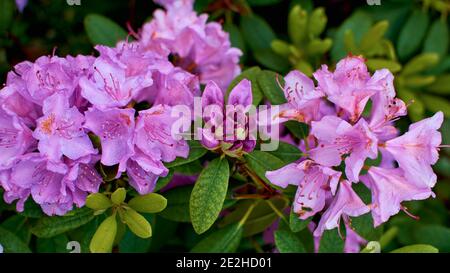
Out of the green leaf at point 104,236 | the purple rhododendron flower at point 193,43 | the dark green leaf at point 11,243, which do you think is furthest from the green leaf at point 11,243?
the purple rhododendron flower at point 193,43

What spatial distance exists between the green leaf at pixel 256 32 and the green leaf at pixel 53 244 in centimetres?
88

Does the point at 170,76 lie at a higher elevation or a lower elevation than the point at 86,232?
higher

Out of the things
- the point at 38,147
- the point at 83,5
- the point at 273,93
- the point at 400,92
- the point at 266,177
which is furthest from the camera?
the point at 83,5

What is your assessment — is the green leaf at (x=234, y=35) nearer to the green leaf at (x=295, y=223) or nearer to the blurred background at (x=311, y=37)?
the blurred background at (x=311, y=37)

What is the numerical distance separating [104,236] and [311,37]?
0.93 meters

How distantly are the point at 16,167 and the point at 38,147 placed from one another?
0.22 feet

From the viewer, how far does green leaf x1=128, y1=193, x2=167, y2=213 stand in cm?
151

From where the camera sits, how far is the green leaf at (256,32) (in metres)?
2.25

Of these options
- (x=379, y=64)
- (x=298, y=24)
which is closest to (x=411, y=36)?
(x=379, y=64)

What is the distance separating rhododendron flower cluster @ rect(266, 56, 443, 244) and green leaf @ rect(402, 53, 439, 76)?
69 cm

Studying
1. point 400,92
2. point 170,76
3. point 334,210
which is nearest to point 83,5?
point 170,76

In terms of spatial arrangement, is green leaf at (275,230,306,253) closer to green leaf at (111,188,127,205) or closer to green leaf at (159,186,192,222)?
green leaf at (159,186,192,222)
